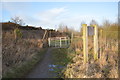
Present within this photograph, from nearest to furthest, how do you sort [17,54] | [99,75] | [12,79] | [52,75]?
[99,75] < [12,79] < [52,75] < [17,54]

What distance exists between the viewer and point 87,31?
4.04m

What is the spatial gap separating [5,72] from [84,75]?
2596mm

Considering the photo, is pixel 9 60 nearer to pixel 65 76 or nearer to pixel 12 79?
pixel 12 79

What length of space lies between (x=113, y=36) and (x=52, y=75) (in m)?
5.95

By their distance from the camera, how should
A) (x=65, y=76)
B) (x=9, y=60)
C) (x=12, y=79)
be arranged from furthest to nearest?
1. (x=9, y=60)
2. (x=65, y=76)
3. (x=12, y=79)

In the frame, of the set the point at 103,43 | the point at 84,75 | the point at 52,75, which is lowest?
the point at 52,75

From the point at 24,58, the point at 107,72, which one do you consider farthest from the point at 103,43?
the point at 24,58

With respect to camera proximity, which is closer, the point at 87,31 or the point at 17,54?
the point at 87,31

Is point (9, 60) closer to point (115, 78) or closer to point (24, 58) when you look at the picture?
point (24, 58)

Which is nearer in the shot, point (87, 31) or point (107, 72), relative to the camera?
point (107, 72)

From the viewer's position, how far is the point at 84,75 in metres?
2.97

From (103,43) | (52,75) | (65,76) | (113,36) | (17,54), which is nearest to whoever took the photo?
(65,76)

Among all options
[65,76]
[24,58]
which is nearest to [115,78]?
[65,76]

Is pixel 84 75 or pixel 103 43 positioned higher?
pixel 103 43
